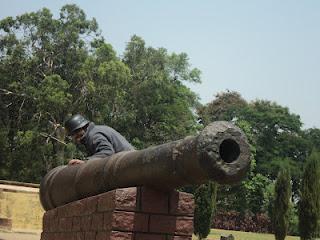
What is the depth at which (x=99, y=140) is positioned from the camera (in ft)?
17.4

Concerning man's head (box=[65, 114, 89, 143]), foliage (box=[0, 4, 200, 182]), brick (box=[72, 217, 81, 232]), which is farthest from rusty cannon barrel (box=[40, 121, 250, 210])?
foliage (box=[0, 4, 200, 182])

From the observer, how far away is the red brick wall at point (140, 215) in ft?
12.6

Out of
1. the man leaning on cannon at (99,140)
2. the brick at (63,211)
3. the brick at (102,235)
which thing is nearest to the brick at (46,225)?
the brick at (63,211)

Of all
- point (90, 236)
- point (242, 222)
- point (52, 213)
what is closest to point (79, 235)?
point (90, 236)

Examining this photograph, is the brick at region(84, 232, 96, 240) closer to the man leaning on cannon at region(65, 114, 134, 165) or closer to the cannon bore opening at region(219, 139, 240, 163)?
the man leaning on cannon at region(65, 114, 134, 165)

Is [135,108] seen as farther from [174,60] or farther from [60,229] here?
[60,229]

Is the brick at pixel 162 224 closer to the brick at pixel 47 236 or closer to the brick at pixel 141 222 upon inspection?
the brick at pixel 141 222

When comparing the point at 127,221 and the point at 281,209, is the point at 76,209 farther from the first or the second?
the point at 281,209

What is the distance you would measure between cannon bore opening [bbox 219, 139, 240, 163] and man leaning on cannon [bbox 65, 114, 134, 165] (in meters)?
1.88

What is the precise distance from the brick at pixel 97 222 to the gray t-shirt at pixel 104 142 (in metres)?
0.98

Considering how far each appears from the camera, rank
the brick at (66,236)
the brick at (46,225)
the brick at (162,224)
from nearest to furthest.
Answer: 1. the brick at (162,224)
2. the brick at (66,236)
3. the brick at (46,225)

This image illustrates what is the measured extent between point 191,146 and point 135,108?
110 feet

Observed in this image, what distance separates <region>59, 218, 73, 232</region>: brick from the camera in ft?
16.2

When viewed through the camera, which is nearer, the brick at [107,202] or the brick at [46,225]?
the brick at [107,202]
